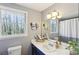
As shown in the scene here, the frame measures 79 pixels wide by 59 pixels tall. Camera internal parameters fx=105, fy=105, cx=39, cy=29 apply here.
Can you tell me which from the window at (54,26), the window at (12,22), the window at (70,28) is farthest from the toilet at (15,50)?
the window at (70,28)

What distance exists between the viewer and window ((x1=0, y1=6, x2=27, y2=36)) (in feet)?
4.64

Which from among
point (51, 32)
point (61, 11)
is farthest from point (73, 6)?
point (51, 32)

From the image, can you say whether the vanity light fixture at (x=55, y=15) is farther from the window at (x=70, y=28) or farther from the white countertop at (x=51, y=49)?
the white countertop at (x=51, y=49)

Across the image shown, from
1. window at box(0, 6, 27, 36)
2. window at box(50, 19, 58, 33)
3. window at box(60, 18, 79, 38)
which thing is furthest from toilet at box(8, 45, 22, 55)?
window at box(60, 18, 79, 38)

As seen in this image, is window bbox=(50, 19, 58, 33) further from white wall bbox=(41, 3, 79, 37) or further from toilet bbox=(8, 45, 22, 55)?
toilet bbox=(8, 45, 22, 55)

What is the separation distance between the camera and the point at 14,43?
1.46 metres

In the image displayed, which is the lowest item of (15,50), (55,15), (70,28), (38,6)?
(15,50)

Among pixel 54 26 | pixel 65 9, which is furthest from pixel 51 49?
pixel 65 9

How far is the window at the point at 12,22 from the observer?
1.41 m

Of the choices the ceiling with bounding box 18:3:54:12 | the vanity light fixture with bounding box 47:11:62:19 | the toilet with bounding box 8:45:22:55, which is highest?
the ceiling with bounding box 18:3:54:12

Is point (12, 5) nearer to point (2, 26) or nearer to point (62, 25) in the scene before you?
point (2, 26)

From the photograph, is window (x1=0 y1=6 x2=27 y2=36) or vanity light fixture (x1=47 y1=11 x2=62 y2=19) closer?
window (x1=0 y1=6 x2=27 y2=36)

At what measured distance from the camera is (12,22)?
1.45 metres

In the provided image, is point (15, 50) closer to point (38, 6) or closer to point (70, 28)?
point (38, 6)
